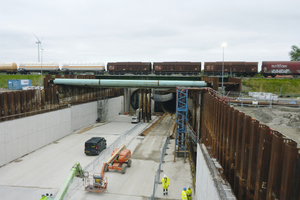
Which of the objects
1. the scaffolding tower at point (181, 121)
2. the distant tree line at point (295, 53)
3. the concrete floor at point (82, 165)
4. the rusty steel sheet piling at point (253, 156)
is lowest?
the concrete floor at point (82, 165)

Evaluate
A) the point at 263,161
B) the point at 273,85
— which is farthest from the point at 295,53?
the point at 263,161

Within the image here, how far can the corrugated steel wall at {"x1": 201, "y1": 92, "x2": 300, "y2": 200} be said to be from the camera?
473 centimetres

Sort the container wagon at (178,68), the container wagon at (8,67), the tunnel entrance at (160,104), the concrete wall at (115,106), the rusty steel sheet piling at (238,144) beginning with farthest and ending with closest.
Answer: the container wagon at (8,67) < the tunnel entrance at (160,104) < the container wagon at (178,68) < the concrete wall at (115,106) < the rusty steel sheet piling at (238,144)

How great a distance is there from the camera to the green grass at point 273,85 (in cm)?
4038

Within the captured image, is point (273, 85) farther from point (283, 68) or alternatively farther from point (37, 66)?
point (37, 66)

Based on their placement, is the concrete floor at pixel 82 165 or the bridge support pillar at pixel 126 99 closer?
the concrete floor at pixel 82 165

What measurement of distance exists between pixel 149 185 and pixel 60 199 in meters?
7.01

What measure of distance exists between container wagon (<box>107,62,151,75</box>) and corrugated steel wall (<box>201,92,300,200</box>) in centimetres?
4235

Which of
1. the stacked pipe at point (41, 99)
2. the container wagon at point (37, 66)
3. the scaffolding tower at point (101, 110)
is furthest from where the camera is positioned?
the container wagon at point (37, 66)

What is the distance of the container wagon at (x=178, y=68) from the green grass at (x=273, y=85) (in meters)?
11.3

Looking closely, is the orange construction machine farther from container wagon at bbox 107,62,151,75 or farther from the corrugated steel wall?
container wagon at bbox 107,62,151,75

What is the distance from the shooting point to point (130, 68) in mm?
52344

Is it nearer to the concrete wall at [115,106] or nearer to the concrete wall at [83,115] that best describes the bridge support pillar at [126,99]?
the concrete wall at [115,106]

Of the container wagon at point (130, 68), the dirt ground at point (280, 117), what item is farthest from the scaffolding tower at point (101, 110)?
the dirt ground at point (280, 117)
